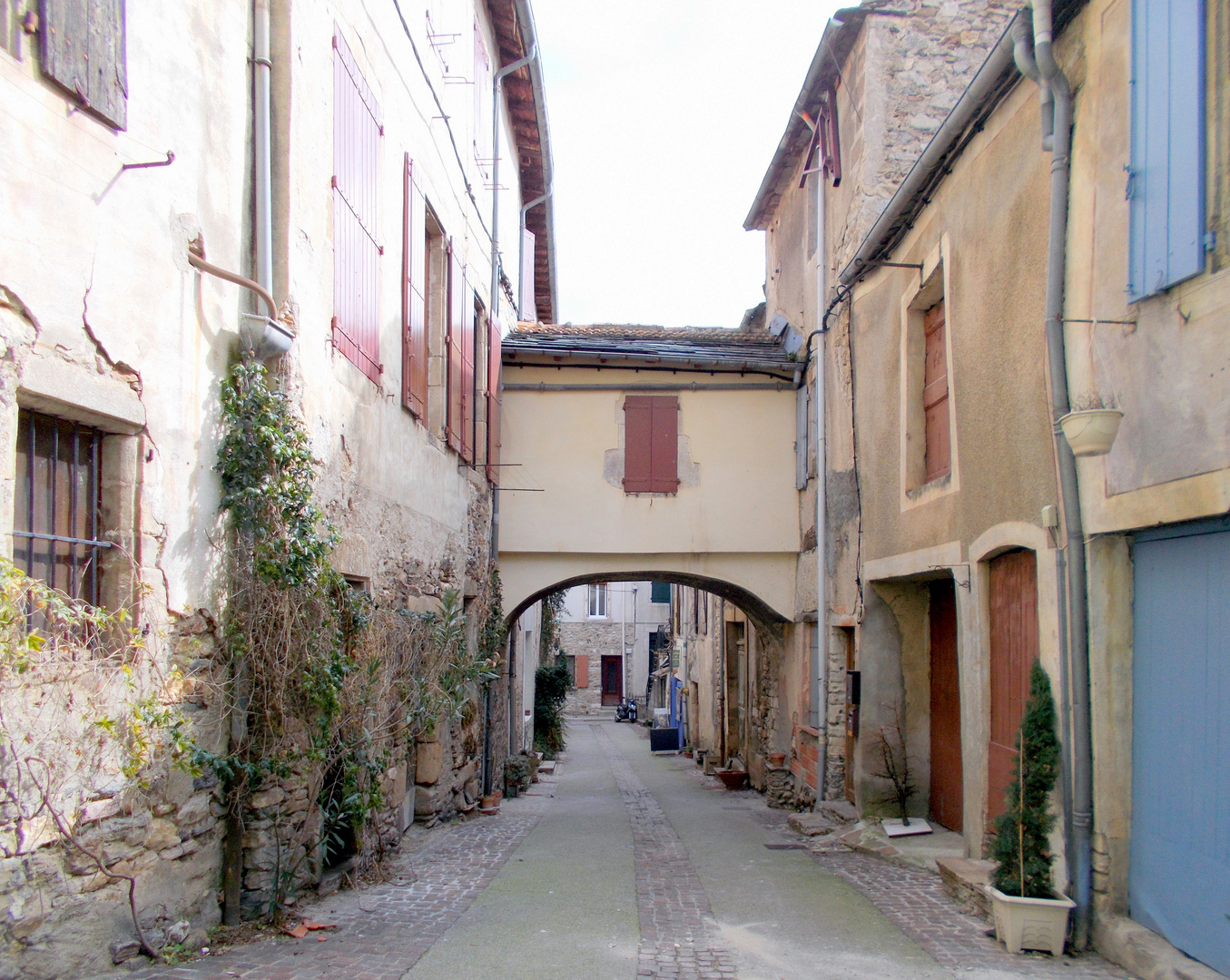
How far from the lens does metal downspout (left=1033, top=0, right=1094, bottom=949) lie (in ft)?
16.3

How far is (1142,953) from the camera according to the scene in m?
4.50

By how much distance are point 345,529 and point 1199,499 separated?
4.66m

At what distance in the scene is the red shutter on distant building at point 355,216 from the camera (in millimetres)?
6277

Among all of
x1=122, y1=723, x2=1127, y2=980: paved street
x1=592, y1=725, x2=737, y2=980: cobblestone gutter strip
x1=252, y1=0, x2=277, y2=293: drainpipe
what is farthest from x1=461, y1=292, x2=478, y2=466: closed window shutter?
x1=252, y1=0, x2=277, y2=293: drainpipe

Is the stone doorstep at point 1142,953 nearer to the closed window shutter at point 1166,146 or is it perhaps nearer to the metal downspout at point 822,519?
the closed window shutter at point 1166,146

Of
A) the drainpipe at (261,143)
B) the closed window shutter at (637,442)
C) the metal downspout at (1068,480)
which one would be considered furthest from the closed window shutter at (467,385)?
the metal downspout at (1068,480)

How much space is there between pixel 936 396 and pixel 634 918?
4474mm

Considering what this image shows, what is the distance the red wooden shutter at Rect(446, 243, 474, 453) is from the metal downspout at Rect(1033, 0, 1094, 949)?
5649 millimetres

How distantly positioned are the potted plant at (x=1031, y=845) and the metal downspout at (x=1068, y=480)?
0.16m

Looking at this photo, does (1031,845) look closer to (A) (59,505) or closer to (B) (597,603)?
(A) (59,505)

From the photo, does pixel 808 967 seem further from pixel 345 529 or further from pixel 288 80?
pixel 288 80

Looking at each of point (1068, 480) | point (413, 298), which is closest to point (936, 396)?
point (1068, 480)

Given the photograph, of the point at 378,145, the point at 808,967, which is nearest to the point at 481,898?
the point at 808,967

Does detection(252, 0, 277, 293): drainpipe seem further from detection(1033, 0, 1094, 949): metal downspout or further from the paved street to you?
detection(1033, 0, 1094, 949): metal downspout
